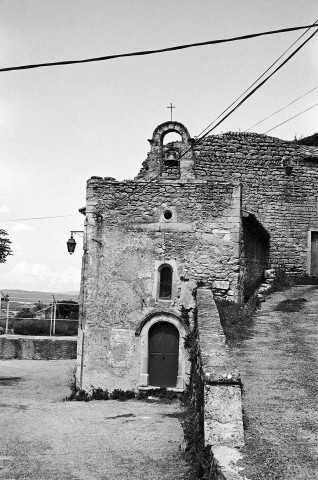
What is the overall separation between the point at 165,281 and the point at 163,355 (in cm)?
188

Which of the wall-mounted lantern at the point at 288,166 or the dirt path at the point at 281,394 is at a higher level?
the wall-mounted lantern at the point at 288,166

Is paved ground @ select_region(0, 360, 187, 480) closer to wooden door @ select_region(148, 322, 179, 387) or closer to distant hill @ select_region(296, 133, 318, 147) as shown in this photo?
wooden door @ select_region(148, 322, 179, 387)

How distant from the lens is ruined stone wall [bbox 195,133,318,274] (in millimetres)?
18453

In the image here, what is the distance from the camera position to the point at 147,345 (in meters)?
12.4

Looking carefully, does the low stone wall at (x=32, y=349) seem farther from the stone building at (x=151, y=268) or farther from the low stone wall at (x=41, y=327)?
the stone building at (x=151, y=268)

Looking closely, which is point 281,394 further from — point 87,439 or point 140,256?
point 140,256

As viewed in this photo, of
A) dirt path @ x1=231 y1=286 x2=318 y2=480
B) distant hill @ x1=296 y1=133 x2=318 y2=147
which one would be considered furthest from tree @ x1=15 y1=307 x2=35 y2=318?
dirt path @ x1=231 y1=286 x2=318 y2=480

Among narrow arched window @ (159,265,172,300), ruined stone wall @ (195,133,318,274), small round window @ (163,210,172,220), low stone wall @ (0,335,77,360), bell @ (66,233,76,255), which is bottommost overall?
low stone wall @ (0,335,77,360)

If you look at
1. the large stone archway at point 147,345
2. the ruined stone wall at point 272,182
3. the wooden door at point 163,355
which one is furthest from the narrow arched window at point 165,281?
the ruined stone wall at point 272,182

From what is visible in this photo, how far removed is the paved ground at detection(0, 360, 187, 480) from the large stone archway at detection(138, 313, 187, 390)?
70cm

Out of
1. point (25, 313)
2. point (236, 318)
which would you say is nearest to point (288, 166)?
point (236, 318)

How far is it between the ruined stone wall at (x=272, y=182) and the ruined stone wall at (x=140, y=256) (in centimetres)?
574

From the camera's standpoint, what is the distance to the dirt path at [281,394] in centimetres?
465

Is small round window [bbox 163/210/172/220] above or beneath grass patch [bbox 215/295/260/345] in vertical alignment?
above
